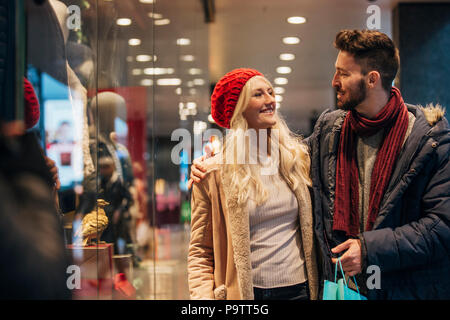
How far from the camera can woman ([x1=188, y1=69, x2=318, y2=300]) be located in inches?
62.5

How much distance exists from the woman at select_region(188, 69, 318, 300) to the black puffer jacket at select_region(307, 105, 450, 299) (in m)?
0.12

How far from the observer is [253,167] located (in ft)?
5.68

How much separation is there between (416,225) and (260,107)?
77cm

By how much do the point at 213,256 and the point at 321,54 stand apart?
4.13 feet

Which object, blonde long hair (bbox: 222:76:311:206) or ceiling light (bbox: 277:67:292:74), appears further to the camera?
ceiling light (bbox: 277:67:292:74)

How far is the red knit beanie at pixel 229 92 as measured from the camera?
1732 millimetres

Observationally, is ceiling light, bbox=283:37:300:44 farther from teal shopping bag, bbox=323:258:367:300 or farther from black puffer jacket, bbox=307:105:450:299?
teal shopping bag, bbox=323:258:367:300


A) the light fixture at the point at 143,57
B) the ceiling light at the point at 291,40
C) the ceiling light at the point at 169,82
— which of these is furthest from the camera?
the ceiling light at the point at 169,82

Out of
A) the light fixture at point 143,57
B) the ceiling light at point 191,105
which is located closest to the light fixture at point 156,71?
the light fixture at point 143,57

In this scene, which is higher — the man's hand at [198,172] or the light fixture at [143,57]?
the light fixture at [143,57]

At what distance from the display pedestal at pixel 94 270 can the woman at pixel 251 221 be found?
44cm

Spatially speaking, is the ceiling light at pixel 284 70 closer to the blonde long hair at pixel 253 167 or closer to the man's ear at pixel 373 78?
the blonde long hair at pixel 253 167

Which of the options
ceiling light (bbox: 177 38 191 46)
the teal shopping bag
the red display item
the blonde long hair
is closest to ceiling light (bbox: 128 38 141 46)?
ceiling light (bbox: 177 38 191 46)

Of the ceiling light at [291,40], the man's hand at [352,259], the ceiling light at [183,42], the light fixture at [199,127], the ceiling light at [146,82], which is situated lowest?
the man's hand at [352,259]
